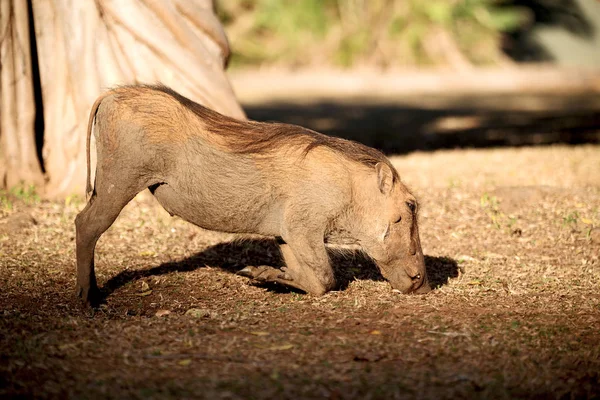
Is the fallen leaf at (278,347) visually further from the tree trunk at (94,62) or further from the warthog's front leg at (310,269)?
the tree trunk at (94,62)

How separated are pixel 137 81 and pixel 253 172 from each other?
225 cm

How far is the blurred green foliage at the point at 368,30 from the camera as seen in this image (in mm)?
16203

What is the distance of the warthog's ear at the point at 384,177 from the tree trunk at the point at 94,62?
222cm

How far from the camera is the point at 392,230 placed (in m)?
4.16

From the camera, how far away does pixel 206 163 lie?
3.96 metres

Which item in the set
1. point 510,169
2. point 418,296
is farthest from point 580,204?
point 418,296

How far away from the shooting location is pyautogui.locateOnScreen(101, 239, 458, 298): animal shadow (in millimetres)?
4512

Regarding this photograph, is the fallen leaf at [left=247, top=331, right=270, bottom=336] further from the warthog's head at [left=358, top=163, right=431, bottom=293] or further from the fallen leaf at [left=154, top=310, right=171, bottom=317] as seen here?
the warthog's head at [left=358, top=163, right=431, bottom=293]

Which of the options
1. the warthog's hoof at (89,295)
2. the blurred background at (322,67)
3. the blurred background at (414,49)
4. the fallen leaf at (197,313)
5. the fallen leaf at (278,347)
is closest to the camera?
the fallen leaf at (278,347)

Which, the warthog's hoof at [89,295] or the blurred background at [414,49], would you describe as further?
the blurred background at [414,49]

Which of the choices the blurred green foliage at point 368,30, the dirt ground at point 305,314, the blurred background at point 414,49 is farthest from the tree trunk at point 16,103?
the blurred green foliage at point 368,30

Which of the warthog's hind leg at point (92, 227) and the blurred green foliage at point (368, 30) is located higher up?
the warthog's hind leg at point (92, 227)

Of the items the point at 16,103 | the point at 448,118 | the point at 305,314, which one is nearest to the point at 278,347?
the point at 305,314

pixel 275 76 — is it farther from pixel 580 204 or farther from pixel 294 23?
pixel 580 204
